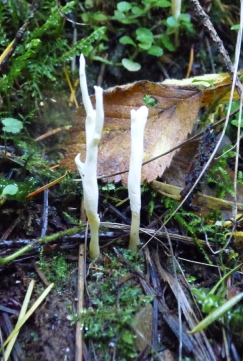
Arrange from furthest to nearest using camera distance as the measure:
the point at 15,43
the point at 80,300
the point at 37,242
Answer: the point at 15,43
the point at 37,242
the point at 80,300

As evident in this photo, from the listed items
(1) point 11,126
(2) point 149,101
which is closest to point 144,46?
(2) point 149,101

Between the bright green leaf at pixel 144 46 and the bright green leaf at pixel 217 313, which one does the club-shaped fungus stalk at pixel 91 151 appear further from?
the bright green leaf at pixel 144 46

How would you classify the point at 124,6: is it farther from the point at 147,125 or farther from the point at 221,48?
the point at 147,125

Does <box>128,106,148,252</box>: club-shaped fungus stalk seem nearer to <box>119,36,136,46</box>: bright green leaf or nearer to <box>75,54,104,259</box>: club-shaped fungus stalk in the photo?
<box>75,54,104,259</box>: club-shaped fungus stalk

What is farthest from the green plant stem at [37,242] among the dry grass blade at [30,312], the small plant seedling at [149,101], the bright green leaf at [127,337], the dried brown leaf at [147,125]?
the small plant seedling at [149,101]

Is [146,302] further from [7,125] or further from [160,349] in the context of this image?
[7,125]

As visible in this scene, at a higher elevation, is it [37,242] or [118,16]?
[118,16]
